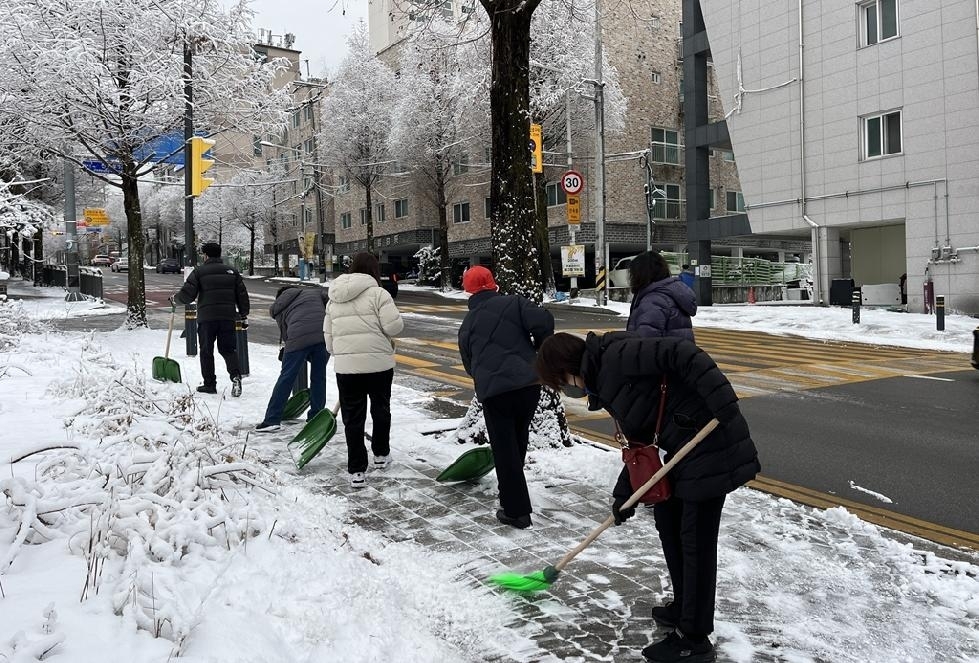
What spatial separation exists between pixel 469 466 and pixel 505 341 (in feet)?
4.25

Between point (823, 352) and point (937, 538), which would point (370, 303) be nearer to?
point (937, 538)

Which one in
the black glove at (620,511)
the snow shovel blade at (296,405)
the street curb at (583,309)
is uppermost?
the street curb at (583,309)

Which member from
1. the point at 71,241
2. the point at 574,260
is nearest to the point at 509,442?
the point at 574,260

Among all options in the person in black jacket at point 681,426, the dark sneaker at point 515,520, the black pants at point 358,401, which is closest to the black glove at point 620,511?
the person in black jacket at point 681,426

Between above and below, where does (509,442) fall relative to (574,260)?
below

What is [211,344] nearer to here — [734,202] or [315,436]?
[315,436]

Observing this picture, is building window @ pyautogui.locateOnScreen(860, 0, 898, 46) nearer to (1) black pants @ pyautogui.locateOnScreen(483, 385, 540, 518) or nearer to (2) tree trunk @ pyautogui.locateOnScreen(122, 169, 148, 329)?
A: (2) tree trunk @ pyautogui.locateOnScreen(122, 169, 148, 329)

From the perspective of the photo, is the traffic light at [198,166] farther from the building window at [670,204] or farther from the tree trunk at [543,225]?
the building window at [670,204]

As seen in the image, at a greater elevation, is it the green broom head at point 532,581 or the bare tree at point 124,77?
the bare tree at point 124,77

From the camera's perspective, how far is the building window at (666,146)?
4031 centimetres

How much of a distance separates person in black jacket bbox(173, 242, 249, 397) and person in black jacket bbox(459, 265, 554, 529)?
534 cm

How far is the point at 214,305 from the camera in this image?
9.54 metres

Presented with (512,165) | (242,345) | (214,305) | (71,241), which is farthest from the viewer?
(71,241)

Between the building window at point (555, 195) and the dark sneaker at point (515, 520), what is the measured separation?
112 ft
